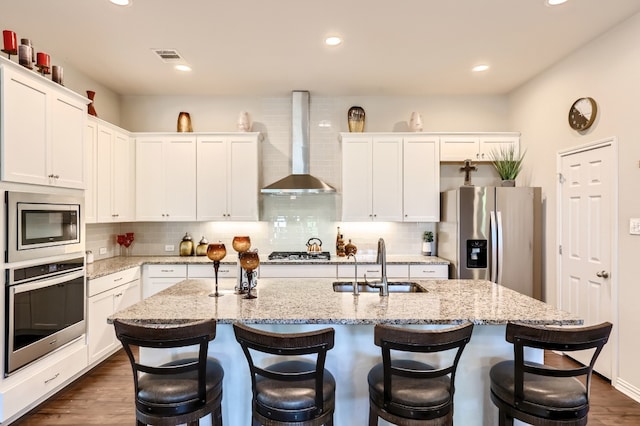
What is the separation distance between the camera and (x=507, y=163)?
439 centimetres

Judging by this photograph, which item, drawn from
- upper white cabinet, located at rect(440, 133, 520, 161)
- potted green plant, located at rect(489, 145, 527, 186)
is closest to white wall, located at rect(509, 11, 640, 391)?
potted green plant, located at rect(489, 145, 527, 186)

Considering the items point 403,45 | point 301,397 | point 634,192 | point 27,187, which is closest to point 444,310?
point 301,397

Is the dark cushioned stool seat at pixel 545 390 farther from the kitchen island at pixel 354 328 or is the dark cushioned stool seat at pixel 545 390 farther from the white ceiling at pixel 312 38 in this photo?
the white ceiling at pixel 312 38

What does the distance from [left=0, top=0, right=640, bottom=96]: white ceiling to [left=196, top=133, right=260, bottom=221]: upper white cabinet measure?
2.29 feet

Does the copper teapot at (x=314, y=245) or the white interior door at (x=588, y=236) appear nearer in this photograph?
the white interior door at (x=588, y=236)

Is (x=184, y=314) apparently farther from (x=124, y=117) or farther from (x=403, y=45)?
(x=124, y=117)

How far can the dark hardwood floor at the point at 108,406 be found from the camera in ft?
8.57

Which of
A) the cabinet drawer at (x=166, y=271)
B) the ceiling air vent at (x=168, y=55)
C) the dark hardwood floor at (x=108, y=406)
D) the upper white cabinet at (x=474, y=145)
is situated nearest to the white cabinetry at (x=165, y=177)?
the cabinet drawer at (x=166, y=271)

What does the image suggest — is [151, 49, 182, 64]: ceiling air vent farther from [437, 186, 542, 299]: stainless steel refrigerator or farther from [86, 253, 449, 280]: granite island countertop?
[437, 186, 542, 299]: stainless steel refrigerator

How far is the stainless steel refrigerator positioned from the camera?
3.94 meters

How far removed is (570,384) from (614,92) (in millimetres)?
2633

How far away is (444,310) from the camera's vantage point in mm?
2021

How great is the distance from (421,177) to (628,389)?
8.99 ft

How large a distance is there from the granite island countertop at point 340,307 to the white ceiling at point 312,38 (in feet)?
6.94
